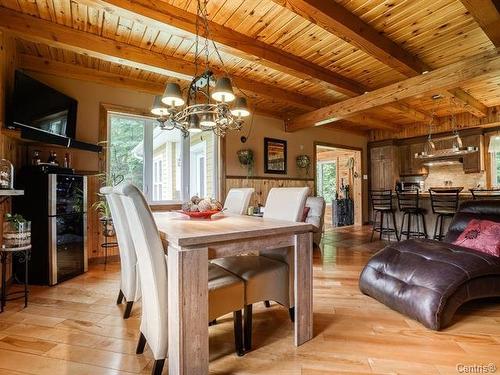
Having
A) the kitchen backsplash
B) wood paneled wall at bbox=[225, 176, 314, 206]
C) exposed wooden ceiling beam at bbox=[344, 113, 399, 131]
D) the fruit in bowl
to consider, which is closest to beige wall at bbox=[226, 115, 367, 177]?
wood paneled wall at bbox=[225, 176, 314, 206]

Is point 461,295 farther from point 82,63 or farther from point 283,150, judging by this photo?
point 82,63

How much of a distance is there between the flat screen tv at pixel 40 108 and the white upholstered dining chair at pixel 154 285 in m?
2.27

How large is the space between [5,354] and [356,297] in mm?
2701

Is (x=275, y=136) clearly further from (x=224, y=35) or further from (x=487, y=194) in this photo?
(x=487, y=194)

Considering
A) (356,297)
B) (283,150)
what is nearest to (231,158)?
(283,150)

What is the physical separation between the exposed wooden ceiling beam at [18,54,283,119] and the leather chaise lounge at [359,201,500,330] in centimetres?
396

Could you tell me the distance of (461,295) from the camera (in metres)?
2.02

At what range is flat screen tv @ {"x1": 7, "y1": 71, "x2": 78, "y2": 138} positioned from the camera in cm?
280

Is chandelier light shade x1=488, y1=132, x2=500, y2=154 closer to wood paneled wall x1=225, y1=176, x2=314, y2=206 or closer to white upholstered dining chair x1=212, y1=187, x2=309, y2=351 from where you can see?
wood paneled wall x1=225, y1=176, x2=314, y2=206

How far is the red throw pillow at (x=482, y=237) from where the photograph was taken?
2.38 meters

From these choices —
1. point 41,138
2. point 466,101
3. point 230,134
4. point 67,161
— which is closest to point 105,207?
point 67,161

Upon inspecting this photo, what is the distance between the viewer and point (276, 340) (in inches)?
74.6

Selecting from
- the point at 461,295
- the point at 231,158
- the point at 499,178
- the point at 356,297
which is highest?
the point at 231,158

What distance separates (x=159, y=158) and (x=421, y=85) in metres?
4.27
